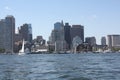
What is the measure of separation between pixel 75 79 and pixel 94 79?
8.43 ft

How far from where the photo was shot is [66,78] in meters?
45.5

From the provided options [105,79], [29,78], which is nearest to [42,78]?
[29,78]

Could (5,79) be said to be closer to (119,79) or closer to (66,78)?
(66,78)

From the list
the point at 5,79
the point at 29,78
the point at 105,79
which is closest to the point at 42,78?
the point at 29,78

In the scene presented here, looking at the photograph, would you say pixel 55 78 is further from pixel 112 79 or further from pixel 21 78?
pixel 112 79

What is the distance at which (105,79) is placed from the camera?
43.3 metres

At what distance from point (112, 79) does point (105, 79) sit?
0.83m

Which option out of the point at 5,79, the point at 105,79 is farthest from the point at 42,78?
the point at 105,79

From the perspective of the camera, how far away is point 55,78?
45.5 metres

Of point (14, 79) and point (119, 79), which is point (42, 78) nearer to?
point (14, 79)

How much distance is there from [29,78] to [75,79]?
5.64 meters

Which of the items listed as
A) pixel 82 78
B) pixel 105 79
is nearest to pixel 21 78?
pixel 82 78

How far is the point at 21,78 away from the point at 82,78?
7.43m

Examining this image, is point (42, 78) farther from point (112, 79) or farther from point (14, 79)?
point (112, 79)
